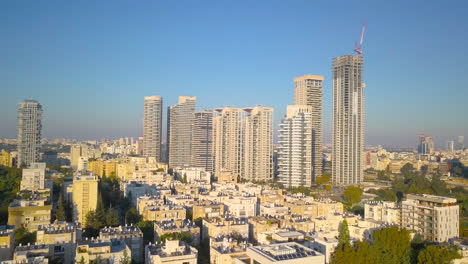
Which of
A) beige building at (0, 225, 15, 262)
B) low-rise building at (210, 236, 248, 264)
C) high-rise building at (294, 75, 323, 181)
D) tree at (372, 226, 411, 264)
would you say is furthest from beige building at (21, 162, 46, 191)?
high-rise building at (294, 75, 323, 181)

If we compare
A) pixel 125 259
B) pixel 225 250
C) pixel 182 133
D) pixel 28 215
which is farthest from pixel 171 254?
pixel 182 133

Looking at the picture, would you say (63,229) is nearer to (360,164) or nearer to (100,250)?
(100,250)

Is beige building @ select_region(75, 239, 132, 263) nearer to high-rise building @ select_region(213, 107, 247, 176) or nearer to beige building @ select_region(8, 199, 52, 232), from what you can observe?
beige building @ select_region(8, 199, 52, 232)

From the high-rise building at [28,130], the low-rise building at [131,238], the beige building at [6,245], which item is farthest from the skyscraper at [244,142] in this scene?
the beige building at [6,245]

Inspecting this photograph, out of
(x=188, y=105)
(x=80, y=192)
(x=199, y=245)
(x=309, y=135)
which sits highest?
(x=188, y=105)

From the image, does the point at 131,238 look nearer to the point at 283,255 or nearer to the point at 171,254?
the point at 171,254

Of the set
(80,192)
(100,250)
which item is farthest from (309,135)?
(100,250)
